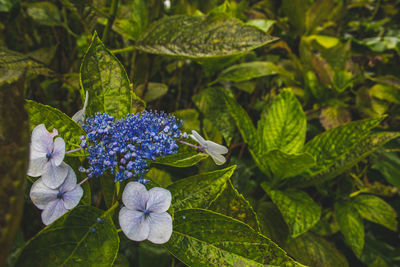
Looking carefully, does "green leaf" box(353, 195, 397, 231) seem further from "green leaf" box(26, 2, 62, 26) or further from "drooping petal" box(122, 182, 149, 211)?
"green leaf" box(26, 2, 62, 26)

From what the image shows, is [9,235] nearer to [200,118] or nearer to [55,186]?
[55,186]

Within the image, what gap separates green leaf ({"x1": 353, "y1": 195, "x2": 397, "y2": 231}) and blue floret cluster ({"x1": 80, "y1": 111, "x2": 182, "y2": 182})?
82 cm

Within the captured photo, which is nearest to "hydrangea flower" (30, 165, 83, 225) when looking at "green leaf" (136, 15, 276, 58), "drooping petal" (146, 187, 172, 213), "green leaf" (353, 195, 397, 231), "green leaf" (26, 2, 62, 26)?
"drooping petal" (146, 187, 172, 213)

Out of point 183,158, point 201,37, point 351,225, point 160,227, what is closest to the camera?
point 160,227

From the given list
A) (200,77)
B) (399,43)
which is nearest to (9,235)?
(200,77)

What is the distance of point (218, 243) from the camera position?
0.53 meters

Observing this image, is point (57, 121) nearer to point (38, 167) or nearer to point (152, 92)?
point (38, 167)

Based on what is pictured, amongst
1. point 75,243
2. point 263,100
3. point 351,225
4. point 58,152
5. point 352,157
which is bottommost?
point 351,225

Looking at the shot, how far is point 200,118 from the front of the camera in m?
1.21

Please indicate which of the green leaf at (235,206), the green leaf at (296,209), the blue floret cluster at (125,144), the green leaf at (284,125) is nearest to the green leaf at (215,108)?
the green leaf at (284,125)

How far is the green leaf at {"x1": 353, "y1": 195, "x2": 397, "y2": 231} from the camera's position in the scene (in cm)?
104

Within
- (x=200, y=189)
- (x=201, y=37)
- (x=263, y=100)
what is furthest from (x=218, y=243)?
(x=263, y=100)

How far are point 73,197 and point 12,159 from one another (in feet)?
0.56

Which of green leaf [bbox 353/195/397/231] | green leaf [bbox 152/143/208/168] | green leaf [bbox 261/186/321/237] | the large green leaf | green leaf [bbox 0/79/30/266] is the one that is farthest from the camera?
green leaf [bbox 353/195/397/231]
